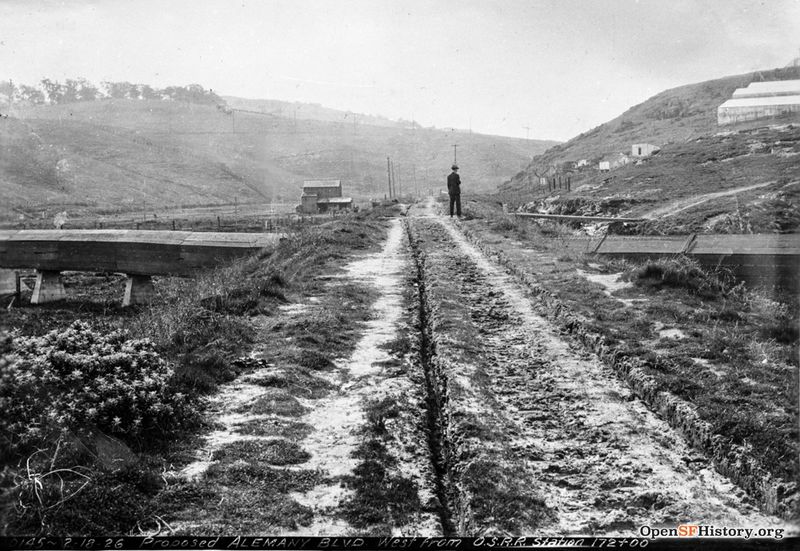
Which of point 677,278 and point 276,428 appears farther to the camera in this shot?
point 677,278

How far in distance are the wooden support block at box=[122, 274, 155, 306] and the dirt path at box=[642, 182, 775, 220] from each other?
20516mm

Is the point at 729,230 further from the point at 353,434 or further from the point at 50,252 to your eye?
the point at 50,252

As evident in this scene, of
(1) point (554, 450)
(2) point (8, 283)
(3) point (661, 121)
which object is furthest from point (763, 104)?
(1) point (554, 450)

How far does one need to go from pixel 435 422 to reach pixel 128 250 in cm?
1950

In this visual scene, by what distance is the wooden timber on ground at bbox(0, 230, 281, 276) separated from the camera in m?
21.2

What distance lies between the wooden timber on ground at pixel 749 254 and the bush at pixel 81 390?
11023 millimetres

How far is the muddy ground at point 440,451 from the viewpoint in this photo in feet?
12.8

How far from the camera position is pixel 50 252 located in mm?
23781

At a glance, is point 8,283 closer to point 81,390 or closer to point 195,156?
point 81,390

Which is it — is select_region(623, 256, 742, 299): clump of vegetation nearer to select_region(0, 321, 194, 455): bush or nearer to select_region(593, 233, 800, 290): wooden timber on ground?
select_region(593, 233, 800, 290): wooden timber on ground

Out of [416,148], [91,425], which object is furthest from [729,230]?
[416,148]

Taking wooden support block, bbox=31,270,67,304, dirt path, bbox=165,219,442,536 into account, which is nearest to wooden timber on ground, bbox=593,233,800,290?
dirt path, bbox=165,219,442,536

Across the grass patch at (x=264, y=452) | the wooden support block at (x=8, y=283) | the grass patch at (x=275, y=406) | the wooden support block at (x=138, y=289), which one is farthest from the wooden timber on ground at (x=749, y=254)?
the wooden support block at (x=8, y=283)

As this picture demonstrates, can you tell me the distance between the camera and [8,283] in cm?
2606
